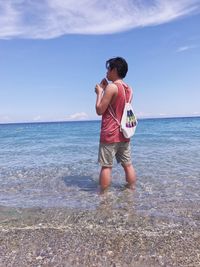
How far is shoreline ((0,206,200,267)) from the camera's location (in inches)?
128

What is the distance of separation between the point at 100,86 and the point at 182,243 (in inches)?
116

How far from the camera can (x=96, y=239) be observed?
3717 millimetres

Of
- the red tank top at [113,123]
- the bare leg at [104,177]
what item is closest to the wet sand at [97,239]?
the bare leg at [104,177]

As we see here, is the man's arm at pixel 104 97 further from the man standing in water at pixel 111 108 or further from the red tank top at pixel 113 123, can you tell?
the red tank top at pixel 113 123

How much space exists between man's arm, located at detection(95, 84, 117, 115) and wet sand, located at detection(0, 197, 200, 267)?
1647 millimetres

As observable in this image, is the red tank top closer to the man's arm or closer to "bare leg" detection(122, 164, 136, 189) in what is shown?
the man's arm

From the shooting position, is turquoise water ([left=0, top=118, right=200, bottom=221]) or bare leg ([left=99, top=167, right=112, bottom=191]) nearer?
turquoise water ([left=0, top=118, right=200, bottom=221])

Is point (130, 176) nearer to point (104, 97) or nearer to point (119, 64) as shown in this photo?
point (104, 97)

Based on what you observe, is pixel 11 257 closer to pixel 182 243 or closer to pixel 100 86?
pixel 182 243

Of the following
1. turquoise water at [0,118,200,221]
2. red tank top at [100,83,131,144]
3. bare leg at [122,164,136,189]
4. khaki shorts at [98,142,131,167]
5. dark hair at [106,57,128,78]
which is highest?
dark hair at [106,57,128,78]

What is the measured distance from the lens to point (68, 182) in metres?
6.96

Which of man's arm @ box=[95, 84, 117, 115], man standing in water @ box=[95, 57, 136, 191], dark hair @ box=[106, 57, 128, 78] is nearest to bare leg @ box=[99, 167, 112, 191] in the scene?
man standing in water @ box=[95, 57, 136, 191]

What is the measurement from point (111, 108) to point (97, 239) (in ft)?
8.13

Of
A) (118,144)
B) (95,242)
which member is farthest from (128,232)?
(118,144)
